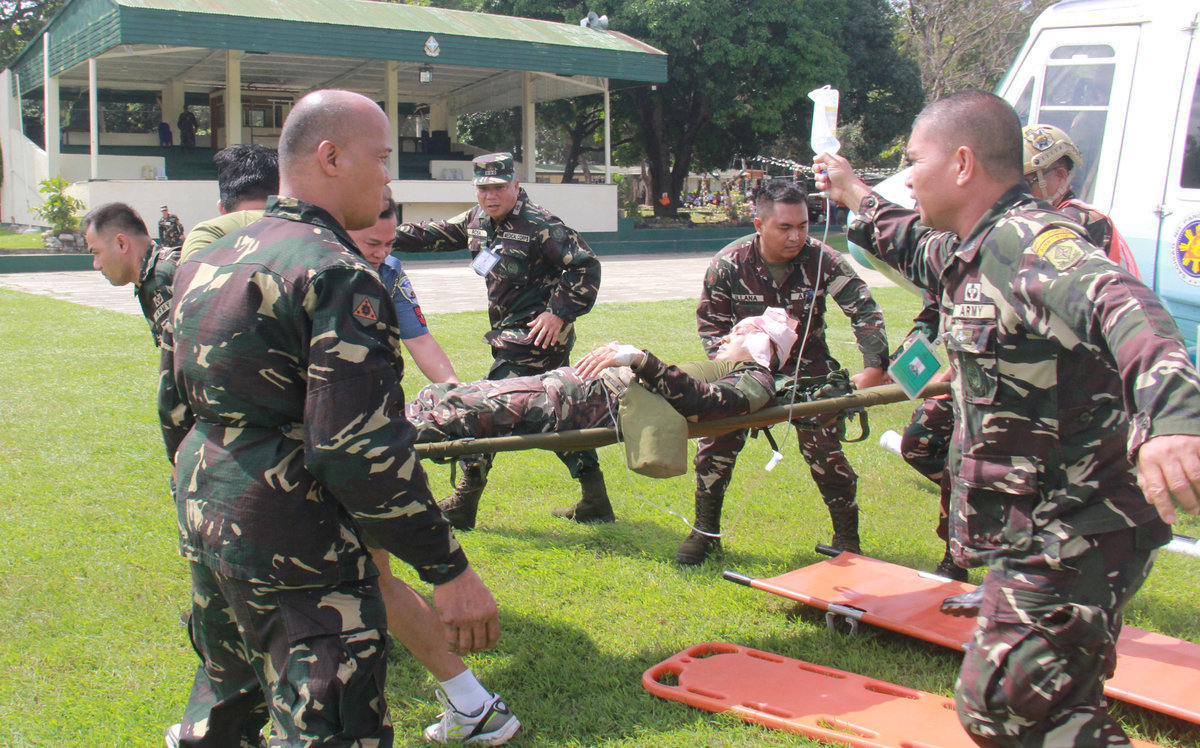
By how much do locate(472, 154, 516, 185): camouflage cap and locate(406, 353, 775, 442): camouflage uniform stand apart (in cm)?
149

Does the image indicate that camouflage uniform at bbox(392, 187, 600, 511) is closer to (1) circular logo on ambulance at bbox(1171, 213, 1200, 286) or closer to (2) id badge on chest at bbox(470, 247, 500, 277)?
(2) id badge on chest at bbox(470, 247, 500, 277)

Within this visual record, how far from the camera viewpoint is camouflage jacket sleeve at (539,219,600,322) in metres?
5.54

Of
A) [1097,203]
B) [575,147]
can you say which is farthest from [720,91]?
[1097,203]

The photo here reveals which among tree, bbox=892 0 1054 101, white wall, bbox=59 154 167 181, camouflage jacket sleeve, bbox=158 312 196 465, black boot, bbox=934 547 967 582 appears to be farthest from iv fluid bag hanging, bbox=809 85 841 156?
tree, bbox=892 0 1054 101

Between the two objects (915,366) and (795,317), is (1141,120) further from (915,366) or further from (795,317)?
(915,366)

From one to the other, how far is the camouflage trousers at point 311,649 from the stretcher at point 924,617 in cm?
242

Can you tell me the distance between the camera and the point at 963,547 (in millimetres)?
2709

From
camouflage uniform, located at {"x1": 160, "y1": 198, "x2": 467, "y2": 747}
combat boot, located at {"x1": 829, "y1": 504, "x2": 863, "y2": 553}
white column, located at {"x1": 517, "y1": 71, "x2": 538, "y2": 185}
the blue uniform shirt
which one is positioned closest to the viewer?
camouflage uniform, located at {"x1": 160, "y1": 198, "x2": 467, "y2": 747}

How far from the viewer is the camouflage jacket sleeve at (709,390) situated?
4125mm

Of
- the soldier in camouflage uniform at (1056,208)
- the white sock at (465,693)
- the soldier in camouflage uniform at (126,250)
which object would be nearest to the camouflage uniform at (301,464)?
the white sock at (465,693)

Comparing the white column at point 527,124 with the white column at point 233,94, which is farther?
the white column at point 527,124

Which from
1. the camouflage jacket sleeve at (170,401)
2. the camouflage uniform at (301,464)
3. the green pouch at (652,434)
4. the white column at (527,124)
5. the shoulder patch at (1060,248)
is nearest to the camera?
the camouflage uniform at (301,464)

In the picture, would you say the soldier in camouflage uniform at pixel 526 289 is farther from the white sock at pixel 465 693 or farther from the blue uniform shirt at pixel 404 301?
the white sock at pixel 465 693

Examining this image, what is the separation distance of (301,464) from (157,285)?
214 centimetres
